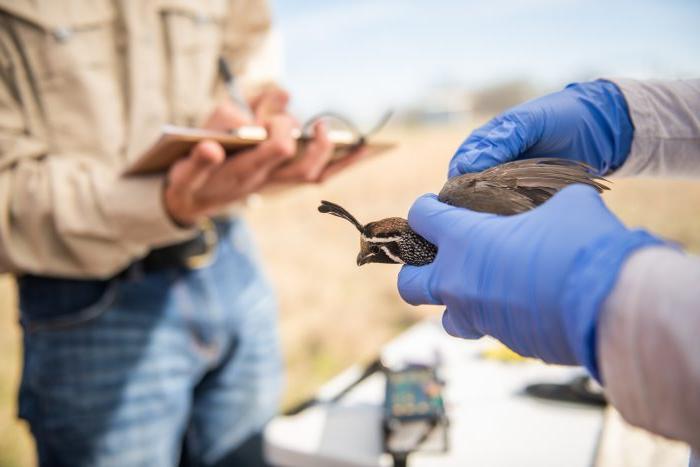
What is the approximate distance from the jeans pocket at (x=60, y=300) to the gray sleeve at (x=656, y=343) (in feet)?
4.82

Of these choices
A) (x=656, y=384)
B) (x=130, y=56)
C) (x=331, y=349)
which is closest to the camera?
(x=656, y=384)

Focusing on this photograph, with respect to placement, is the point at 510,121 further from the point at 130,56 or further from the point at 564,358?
the point at 130,56

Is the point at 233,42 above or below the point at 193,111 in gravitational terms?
above

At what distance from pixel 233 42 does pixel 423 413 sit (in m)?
1.68

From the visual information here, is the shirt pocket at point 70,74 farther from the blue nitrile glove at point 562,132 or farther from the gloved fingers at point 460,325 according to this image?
the gloved fingers at point 460,325

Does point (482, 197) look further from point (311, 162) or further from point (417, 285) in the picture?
point (311, 162)

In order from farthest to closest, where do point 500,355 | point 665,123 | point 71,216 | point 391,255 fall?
point 500,355, point 71,216, point 665,123, point 391,255

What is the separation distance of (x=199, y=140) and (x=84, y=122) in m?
0.59

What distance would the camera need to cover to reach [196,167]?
4.45 feet

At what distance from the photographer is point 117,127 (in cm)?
166

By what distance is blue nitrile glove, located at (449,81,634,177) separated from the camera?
1024 mm

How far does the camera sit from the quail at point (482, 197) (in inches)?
34.2

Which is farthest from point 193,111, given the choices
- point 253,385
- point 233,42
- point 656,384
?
point 656,384

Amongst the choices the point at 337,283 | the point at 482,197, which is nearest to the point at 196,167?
the point at 482,197
